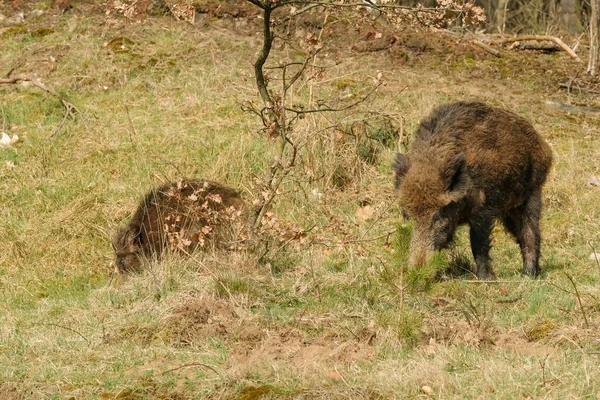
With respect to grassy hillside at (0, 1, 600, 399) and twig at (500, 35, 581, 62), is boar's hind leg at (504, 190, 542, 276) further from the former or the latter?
twig at (500, 35, 581, 62)

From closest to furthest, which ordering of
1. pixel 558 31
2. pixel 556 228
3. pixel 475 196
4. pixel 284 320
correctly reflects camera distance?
pixel 284 320 → pixel 475 196 → pixel 556 228 → pixel 558 31

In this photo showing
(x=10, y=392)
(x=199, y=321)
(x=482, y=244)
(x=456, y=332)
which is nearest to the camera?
(x=10, y=392)

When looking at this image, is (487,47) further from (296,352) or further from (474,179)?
(296,352)

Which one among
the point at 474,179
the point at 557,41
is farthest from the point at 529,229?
the point at 557,41

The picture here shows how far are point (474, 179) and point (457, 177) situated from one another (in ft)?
1.41

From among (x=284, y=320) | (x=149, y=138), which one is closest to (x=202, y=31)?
(x=149, y=138)

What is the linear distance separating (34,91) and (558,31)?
10.3m

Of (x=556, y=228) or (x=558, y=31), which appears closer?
(x=556, y=228)

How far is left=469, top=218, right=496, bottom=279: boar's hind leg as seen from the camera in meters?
8.91

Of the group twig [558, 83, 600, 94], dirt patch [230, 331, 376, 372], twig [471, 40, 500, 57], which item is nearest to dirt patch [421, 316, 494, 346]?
dirt patch [230, 331, 376, 372]

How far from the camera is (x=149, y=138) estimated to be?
1248 cm

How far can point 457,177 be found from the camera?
333 inches

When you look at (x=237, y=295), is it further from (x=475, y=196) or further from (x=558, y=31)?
(x=558, y=31)

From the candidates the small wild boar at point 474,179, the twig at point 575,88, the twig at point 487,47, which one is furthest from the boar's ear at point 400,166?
the twig at point 487,47
